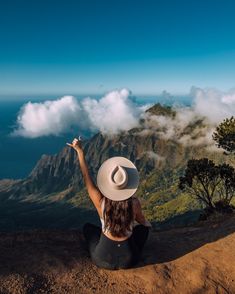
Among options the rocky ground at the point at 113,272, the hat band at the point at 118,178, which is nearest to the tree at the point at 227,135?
the rocky ground at the point at 113,272

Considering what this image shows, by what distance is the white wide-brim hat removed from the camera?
1168cm

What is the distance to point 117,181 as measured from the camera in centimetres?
1166

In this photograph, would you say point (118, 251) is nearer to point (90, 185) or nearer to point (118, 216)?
point (118, 216)

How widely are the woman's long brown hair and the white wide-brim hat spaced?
38 centimetres

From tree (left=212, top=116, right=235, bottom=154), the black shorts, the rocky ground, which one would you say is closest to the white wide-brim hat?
the black shorts

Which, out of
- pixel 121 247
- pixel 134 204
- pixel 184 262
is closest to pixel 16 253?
pixel 121 247

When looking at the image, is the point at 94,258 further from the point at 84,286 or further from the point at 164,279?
the point at 164,279

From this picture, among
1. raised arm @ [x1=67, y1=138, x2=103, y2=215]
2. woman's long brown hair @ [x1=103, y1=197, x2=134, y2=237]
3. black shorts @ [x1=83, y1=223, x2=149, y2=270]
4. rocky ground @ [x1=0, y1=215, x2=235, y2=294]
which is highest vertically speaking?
raised arm @ [x1=67, y1=138, x2=103, y2=215]

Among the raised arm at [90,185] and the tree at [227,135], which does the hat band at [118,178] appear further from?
the tree at [227,135]

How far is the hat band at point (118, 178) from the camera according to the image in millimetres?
11602

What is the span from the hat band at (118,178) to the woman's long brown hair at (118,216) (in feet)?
2.57

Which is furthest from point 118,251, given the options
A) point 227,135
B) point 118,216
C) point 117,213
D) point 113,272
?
point 227,135

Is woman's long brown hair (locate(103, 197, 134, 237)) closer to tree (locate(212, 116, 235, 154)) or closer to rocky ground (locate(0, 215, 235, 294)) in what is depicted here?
rocky ground (locate(0, 215, 235, 294))

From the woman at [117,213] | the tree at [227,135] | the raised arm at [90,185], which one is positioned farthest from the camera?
the tree at [227,135]
